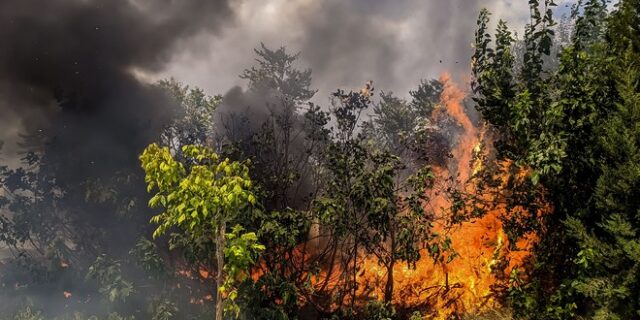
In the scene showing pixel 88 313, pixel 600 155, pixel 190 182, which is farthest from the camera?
pixel 88 313

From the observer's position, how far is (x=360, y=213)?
12.2 meters

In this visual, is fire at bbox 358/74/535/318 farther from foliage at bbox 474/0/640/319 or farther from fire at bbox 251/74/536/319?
foliage at bbox 474/0/640/319

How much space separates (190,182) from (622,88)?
7.46 metres

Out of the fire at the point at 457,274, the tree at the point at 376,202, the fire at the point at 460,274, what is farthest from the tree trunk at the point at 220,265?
the fire at the point at 460,274

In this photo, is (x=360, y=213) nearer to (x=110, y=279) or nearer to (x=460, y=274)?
(x=460, y=274)

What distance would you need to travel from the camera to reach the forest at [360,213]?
7.35m

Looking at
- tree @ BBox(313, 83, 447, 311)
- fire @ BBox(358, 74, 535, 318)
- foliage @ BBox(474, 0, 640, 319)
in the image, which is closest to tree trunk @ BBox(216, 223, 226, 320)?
tree @ BBox(313, 83, 447, 311)

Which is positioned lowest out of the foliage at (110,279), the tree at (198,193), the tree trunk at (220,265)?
the tree trunk at (220,265)

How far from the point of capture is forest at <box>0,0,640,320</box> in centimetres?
735

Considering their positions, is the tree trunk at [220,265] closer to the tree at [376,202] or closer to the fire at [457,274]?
the tree at [376,202]

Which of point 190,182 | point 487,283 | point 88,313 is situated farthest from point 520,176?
point 88,313

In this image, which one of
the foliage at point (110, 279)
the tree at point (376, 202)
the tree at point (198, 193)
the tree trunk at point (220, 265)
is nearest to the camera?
the tree at point (198, 193)

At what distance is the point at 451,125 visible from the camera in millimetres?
33781

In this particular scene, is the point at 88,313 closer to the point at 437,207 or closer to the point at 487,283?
the point at 487,283
